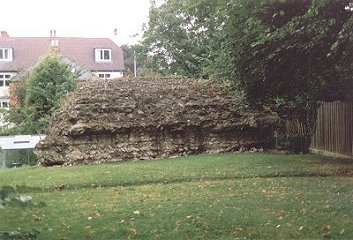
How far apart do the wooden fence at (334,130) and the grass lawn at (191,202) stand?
2330mm

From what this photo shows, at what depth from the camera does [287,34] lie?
1189cm

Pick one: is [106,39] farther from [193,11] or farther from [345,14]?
[345,14]

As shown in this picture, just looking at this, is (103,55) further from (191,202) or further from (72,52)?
(191,202)

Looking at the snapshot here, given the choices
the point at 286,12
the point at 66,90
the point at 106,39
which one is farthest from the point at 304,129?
the point at 106,39

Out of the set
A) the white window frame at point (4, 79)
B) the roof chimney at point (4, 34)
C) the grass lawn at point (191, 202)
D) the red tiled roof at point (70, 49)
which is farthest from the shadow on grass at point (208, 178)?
the roof chimney at point (4, 34)

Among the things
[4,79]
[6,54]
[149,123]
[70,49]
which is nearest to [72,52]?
[70,49]

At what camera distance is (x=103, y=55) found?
2069 inches

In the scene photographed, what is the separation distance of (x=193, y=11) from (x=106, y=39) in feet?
138

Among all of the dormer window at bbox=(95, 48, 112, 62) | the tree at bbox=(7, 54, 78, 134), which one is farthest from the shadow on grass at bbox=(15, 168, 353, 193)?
the dormer window at bbox=(95, 48, 112, 62)

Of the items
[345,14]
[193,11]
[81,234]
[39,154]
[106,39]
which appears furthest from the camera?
[106,39]

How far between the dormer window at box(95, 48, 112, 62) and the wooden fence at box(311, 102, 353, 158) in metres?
35.8

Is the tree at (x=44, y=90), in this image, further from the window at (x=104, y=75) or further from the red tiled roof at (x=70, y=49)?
the window at (x=104, y=75)

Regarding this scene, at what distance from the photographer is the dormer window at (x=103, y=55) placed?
52188 millimetres

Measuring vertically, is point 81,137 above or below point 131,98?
below
